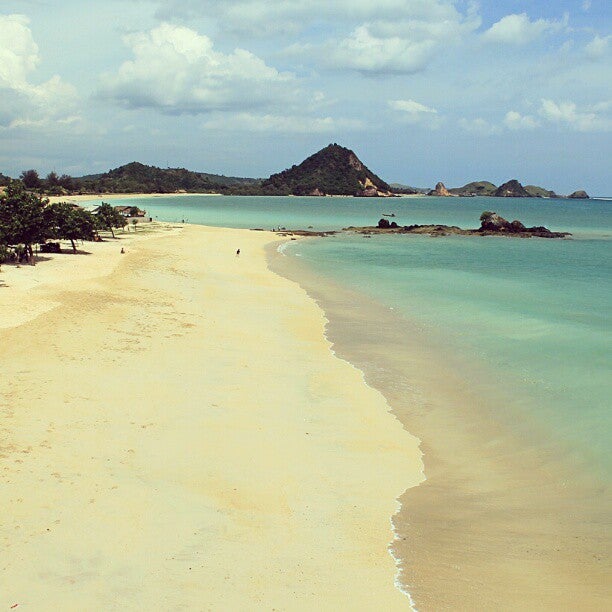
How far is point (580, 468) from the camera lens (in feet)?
39.4

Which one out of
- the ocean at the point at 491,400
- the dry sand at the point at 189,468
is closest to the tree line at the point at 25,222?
the dry sand at the point at 189,468

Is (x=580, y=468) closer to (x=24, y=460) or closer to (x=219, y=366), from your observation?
(x=219, y=366)

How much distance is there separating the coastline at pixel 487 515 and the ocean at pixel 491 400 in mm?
33

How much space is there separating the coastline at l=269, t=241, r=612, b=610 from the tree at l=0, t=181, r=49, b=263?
71.8ft

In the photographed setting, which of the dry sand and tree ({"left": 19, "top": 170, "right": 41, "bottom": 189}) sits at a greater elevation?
tree ({"left": 19, "top": 170, "right": 41, "bottom": 189})

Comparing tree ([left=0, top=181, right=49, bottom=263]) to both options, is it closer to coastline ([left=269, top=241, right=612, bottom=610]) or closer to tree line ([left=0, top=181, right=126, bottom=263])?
tree line ([left=0, top=181, right=126, bottom=263])

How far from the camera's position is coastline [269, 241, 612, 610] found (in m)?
8.02

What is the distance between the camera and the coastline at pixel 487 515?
8.02 m

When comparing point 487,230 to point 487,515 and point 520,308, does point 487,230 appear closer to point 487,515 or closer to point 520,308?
point 520,308

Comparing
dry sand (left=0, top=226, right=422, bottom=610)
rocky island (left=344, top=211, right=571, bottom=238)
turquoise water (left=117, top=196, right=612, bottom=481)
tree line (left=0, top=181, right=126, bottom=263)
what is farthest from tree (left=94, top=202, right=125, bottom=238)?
rocky island (left=344, top=211, right=571, bottom=238)

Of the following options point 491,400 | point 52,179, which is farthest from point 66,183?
point 491,400

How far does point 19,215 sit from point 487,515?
28.1 m

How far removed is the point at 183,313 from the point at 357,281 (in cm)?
1608

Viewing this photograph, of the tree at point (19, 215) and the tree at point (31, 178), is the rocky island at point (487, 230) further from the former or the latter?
the tree at point (31, 178)
